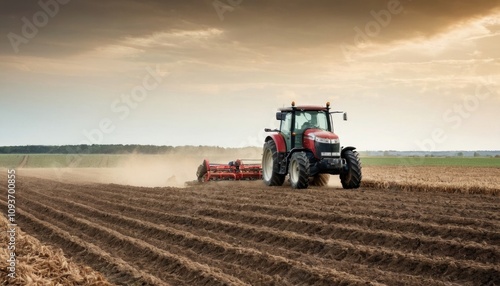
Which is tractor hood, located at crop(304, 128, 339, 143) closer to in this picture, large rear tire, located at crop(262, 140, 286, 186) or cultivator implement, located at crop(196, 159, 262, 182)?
large rear tire, located at crop(262, 140, 286, 186)

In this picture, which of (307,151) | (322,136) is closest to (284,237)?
(322,136)

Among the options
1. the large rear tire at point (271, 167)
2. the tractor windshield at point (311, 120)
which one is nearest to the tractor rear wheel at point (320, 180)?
the large rear tire at point (271, 167)

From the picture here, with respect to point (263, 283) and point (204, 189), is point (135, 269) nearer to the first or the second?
point (263, 283)

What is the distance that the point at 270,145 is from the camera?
21.3 meters

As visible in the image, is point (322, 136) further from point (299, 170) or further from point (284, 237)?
point (284, 237)

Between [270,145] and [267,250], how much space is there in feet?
35.5

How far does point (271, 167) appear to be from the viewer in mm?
21453

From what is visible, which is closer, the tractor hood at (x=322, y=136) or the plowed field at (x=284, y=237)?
the plowed field at (x=284, y=237)

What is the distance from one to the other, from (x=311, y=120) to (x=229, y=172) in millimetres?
4658

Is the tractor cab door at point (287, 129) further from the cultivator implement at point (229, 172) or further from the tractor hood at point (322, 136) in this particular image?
the cultivator implement at point (229, 172)

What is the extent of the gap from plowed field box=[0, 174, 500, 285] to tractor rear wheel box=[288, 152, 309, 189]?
2.27ft

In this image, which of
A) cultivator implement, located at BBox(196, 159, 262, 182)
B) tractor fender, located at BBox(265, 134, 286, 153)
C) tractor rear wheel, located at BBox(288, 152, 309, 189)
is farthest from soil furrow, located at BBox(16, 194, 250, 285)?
cultivator implement, located at BBox(196, 159, 262, 182)

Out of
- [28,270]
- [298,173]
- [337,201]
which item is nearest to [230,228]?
[337,201]

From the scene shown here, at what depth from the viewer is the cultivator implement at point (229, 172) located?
23.5m
